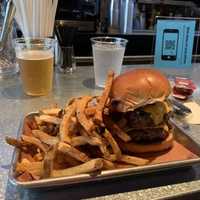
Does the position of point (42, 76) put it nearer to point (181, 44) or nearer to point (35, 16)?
point (35, 16)

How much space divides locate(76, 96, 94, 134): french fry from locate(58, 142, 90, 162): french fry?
1.3 inches

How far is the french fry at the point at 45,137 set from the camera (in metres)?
0.50

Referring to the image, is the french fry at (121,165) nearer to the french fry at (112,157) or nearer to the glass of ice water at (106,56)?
the french fry at (112,157)

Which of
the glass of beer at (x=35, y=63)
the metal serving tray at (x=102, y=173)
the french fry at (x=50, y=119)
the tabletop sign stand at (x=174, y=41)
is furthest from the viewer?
the tabletop sign stand at (x=174, y=41)

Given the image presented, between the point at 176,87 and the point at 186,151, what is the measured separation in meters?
0.36

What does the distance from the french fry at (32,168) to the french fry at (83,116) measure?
Answer: 8cm

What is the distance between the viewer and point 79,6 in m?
1.63

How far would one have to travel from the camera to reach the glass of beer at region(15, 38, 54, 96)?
2.76 feet

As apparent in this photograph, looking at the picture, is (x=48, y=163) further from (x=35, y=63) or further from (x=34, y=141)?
(x=35, y=63)

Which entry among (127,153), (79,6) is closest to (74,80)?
(127,153)

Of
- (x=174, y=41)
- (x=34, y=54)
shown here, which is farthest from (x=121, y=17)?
(x=34, y=54)

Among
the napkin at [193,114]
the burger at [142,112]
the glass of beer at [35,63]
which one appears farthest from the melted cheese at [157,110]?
the glass of beer at [35,63]

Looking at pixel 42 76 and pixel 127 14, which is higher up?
pixel 127 14

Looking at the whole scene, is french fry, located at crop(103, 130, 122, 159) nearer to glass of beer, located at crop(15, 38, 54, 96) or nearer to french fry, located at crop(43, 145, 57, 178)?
french fry, located at crop(43, 145, 57, 178)
